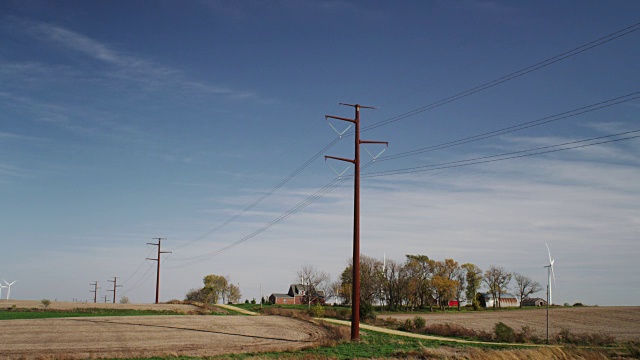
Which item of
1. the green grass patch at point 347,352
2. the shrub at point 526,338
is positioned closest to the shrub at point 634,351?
the green grass patch at point 347,352

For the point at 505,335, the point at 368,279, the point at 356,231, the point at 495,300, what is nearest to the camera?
the point at 356,231

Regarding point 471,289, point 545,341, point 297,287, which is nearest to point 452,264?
point 471,289

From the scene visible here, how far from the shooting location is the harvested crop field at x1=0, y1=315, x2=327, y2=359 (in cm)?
3206

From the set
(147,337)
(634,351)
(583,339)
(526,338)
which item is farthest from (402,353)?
(583,339)

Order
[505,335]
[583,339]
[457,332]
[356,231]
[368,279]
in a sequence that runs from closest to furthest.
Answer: [356,231] < [583,339] < [505,335] < [457,332] < [368,279]

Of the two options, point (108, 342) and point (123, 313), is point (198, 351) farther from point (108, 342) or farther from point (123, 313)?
point (123, 313)

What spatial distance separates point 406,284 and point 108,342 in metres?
92.6

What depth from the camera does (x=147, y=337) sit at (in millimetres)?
39344

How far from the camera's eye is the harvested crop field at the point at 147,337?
32062 millimetres

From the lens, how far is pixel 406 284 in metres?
121

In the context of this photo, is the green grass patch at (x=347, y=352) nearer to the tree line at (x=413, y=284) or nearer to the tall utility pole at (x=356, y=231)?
the tall utility pole at (x=356, y=231)

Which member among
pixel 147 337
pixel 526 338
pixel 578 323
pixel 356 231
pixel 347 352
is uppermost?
pixel 356 231

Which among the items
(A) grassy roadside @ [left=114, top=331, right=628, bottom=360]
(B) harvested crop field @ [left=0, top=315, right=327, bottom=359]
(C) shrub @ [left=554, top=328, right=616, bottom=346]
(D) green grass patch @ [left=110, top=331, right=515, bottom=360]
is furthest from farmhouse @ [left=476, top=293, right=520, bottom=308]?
(D) green grass patch @ [left=110, top=331, right=515, bottom=360]

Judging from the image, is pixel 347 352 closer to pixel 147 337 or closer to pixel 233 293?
pixel 147 337
